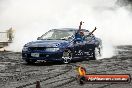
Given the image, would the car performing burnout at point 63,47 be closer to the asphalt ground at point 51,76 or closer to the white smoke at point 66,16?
the asphalt ground at point 51,76

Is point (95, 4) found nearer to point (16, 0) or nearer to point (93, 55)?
point (16, 0)

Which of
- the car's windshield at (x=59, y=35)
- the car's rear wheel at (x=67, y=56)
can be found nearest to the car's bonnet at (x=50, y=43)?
the car's rear wheel at (x=67, y=56)

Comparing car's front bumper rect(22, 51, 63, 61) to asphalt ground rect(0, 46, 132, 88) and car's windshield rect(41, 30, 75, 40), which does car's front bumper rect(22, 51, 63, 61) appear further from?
car's windshield rect(41, 30, 75, 40)

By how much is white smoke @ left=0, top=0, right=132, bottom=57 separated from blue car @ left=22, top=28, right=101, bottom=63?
20860 millimetres

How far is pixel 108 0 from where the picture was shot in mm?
49688

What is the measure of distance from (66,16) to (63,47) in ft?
86.1

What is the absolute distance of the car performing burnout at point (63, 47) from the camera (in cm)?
1502

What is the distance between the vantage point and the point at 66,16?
41281mm

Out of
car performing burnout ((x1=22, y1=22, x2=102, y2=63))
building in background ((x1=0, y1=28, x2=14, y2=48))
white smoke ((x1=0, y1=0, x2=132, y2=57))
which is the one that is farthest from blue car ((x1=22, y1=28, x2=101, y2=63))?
white smoke ((x1=0, y1=0, x2=132, y2=57))

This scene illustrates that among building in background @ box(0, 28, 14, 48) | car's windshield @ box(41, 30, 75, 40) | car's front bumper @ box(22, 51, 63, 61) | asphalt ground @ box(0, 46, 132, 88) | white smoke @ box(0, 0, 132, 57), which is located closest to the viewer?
asphalt ground @ box(0, 46, 132, 88)

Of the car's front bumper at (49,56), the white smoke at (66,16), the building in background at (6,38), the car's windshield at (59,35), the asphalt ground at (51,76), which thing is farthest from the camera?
the white smoke at (66,16)

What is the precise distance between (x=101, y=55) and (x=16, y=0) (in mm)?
26525

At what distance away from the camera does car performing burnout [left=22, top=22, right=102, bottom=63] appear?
15.0m

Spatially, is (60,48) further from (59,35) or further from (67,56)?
(59,35)
